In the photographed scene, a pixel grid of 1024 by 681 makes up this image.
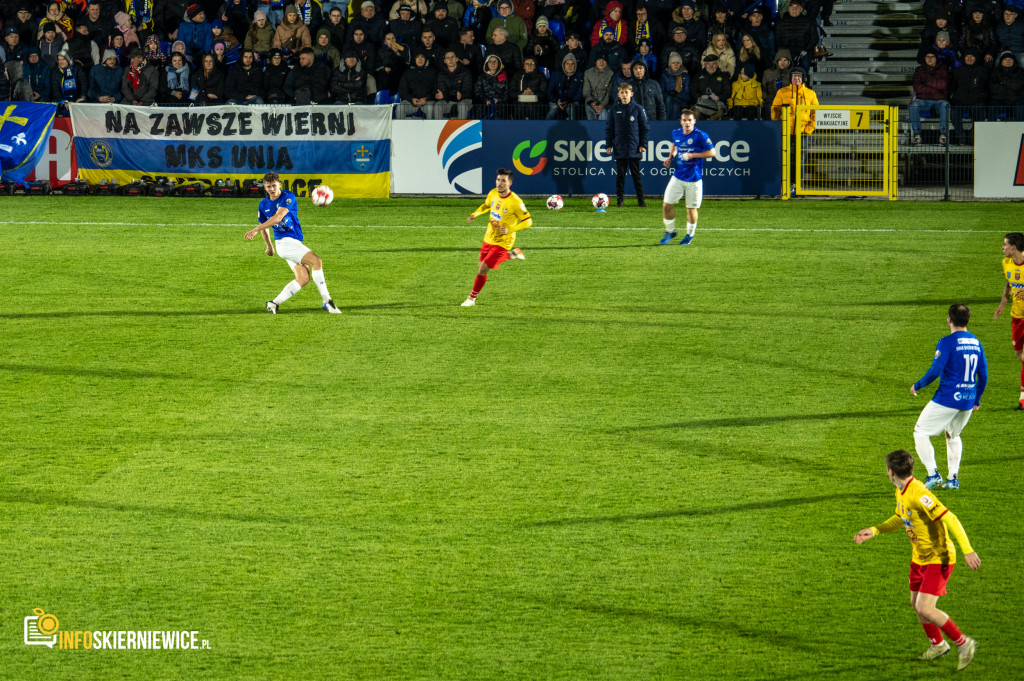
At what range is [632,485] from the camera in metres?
11.0

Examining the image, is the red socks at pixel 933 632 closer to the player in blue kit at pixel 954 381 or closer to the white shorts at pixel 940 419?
the player in blue kit at pixel 954 381

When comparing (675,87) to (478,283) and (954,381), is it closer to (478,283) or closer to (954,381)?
(478,283)

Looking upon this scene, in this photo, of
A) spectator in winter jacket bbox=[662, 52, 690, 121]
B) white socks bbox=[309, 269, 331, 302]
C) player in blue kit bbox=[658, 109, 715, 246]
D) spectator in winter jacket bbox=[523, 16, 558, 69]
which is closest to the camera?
white socks bbox=[309, 269, 331, 302]

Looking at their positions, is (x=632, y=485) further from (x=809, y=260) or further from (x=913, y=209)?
(x=913, y=209)

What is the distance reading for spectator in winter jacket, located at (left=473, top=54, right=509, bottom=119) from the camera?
98.4 ft

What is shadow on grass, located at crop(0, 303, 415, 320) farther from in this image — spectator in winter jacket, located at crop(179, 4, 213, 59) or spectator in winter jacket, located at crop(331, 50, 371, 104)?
spectator in winter jacket, located at crop(179, 4, 213, 59)

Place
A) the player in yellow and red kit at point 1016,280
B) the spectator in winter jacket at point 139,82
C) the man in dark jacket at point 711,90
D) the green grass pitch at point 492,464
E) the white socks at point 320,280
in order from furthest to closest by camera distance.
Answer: the spectator in winter jacket at point 139,82 < the man in dark jacket at point 711,90 < the white socks at point 320,280 < the player in yellow and red kit at point 1016,280 < the green grass pitch at point 492,464

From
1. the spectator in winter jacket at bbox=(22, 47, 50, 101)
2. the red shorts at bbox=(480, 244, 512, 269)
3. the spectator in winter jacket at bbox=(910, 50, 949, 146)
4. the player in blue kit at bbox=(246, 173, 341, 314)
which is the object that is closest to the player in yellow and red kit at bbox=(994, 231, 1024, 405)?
the red shorts at bbox=(480, 244, 512, 269)

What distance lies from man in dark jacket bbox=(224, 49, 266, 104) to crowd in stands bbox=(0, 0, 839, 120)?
34 mm

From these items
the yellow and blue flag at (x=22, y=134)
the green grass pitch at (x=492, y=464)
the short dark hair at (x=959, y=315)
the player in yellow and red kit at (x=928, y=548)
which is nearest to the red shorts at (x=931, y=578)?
the player in yellow and red kit at (x=928, y=548)

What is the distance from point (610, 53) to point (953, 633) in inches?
955

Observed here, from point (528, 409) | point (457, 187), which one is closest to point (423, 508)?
point (528, 409)

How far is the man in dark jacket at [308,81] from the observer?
3125 cm

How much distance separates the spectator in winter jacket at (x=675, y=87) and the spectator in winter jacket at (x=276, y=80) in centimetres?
916
